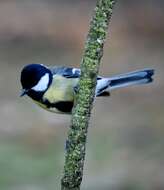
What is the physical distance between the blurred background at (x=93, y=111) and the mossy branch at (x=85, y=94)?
12.8ft

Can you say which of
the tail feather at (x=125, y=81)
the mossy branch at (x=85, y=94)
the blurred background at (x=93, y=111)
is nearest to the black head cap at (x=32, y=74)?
the tail feather at (x=125, y=81)

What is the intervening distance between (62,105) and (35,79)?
162 mm

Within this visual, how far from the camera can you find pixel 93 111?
268 inches

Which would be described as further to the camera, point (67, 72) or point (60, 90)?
point (67, 72)

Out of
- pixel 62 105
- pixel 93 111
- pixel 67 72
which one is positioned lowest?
pixel 93 111

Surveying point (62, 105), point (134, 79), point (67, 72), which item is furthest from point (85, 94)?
point (67, 72)

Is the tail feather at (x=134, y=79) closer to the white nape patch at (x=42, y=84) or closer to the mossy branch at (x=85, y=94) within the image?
the white nape patch at (x=42, y=84)

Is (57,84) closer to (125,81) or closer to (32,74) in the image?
(32,74)

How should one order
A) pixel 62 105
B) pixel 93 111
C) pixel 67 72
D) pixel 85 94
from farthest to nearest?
Result: pixel 93 111 < pixel 67 72 < pixel 62 105 < pixel 85 94

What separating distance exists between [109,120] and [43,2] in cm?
320

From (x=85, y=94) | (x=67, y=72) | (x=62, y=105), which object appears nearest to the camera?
(x=85, y=94)

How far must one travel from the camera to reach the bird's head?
8.18ft

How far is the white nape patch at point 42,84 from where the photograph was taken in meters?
2.53

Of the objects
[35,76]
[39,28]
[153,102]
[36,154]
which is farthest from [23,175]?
[39,28]
